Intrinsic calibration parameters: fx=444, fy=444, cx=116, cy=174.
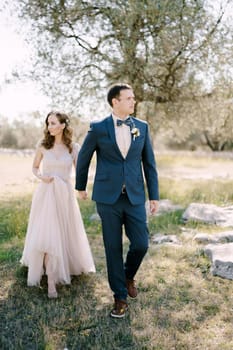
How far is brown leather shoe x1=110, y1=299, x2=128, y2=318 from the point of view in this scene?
4621 millimetres

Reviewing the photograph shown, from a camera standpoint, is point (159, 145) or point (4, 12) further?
point (159, 145)

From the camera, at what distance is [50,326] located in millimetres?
4445

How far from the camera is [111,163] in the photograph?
4598 millimetres

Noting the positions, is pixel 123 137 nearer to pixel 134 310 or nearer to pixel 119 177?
pixel 119 177

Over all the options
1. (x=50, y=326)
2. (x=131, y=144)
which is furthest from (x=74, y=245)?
(x=131, y=144)

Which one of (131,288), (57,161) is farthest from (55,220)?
(131,288)

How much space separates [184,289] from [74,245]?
4.86 feet

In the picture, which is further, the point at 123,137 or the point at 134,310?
the point at 134,310

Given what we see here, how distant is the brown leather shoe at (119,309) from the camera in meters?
4.62

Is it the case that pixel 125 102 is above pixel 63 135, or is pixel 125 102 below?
above

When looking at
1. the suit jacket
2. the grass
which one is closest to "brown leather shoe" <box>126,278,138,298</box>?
the grass

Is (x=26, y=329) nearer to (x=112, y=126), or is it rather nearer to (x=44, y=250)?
(x=44, y=250)

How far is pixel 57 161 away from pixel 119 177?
4.49 ft

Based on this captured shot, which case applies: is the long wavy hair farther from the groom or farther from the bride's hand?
the groom
